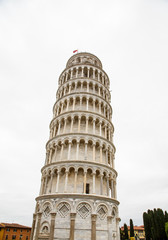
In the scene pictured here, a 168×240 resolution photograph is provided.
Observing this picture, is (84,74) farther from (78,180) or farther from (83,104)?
(78,180)

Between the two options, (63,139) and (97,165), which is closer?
(97,165)

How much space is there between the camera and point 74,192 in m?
19.9

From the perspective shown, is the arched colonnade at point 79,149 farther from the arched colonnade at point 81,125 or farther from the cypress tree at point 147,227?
the cypress tree at point 147,227

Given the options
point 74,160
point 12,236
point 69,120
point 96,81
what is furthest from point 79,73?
point 12,236

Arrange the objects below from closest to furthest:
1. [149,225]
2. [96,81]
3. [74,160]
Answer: [74,160] < [96,81] < [149,225]

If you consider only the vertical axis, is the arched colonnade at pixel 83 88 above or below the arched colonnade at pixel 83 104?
above

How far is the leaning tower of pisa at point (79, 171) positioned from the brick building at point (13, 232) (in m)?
49.4

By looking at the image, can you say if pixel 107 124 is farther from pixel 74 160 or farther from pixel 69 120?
pixel 74 160

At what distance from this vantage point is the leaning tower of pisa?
1902 centimetres

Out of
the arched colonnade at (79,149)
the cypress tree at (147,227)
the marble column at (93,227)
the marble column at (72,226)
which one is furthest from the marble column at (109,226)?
the cypress tree at (147,227)

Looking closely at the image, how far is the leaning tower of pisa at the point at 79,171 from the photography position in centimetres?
1902

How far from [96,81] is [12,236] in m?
61.5

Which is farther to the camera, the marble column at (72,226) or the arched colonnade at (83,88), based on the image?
the arched colonnade at (83,88)

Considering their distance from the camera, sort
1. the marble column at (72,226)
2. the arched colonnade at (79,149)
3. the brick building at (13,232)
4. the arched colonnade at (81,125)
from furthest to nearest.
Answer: the brick building at (13,232) < the arched colonnade at (81,125) < the arched colonnade at (79,149) < the marble column at (72,226)
